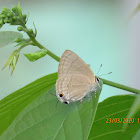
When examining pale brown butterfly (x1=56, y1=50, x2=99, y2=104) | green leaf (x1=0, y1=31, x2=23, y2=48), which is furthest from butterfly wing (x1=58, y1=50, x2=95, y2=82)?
green leaf (x1=0, y1=31, x2=23, y2=48)

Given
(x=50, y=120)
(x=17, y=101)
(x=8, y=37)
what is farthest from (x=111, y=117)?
(x=8, y=37)

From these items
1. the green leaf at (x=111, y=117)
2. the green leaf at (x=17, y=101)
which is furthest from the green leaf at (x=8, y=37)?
the green leaf at (x=111, y=117)

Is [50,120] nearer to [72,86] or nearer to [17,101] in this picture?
[17,101]

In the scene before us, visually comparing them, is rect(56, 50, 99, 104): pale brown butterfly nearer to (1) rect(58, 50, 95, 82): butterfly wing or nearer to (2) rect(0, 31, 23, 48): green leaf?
(1) rect(58, 50, 95, 82): butterfly wing

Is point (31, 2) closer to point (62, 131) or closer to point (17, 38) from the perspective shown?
point (17, 38)

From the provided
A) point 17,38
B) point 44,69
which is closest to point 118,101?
point 17,38

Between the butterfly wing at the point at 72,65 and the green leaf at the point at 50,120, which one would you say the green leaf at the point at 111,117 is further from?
the butterfly wing at the point at 72,65

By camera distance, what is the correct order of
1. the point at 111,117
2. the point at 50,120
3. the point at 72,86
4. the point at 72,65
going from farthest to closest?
1. the point at 72,86
2. the point at 72,65
3. the point at 111,117
4. the point at 50,120
